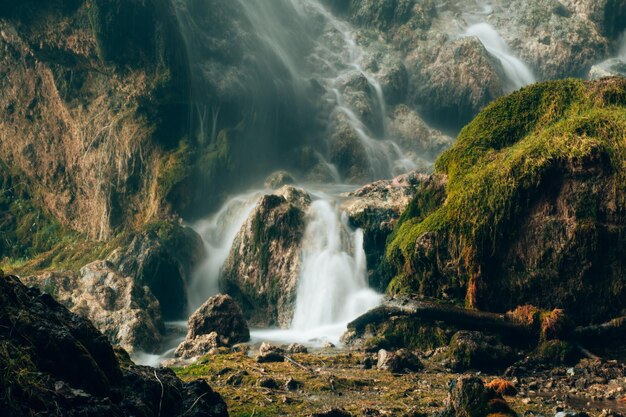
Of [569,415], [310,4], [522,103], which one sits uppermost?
[310,4]

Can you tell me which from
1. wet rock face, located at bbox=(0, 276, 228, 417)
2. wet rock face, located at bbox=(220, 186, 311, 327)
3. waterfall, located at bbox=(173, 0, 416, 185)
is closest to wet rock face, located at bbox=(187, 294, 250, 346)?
wet rock face, located at bbox=(220, 186, 311, 327)

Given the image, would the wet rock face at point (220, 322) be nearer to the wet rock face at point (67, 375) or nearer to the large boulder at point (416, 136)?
the wet rock face at point (67, 375)

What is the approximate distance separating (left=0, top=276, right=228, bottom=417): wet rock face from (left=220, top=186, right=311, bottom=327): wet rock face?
16.4m

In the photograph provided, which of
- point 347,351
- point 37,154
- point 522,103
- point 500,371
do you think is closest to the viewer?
point 500,371

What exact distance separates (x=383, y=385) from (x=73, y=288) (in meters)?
17.3

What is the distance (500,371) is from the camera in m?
A: 15.4

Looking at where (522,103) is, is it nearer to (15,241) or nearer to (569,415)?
(569,415)

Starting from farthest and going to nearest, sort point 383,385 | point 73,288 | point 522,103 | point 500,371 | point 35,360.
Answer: point 73,288, point 522,103, point 500,371, point 383,385, point 35,360

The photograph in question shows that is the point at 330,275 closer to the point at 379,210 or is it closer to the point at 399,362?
the point at 379,210

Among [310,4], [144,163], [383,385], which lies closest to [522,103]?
[383,385]

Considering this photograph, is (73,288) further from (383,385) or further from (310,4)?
(310,4)

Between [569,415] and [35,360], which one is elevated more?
[35,360]

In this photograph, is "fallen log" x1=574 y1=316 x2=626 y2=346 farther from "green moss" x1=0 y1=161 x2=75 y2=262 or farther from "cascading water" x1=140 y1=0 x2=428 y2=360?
"green moss" x1=0 y1=161 x2=75 y2=262

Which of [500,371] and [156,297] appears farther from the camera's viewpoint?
[156,297]
